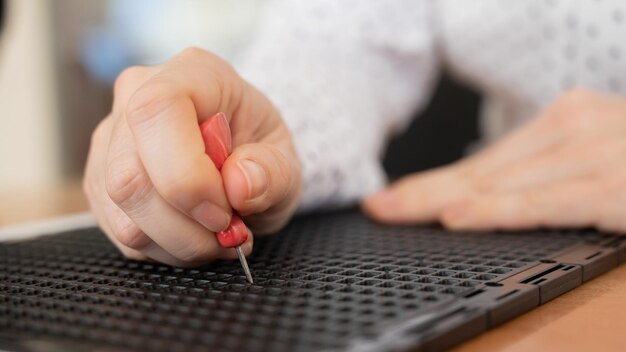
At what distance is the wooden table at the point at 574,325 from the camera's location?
27cm

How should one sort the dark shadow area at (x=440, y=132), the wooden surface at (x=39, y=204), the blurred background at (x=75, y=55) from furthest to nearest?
the blurred background at (x=75, y=55) → the dark shadow area at (x=440, y=132) → the wooden surface at (x=39, y=204)

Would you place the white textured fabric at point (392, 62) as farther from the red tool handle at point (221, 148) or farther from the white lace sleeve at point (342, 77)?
the red tool handle at point (221, 148)

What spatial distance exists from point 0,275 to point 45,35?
2.08 m

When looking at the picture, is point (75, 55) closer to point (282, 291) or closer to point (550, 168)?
point (550, 168)

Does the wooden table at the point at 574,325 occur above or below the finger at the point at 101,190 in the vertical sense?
below

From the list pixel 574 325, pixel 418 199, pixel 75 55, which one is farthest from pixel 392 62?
pixel 75 55

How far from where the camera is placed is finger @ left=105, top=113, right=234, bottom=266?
0.34m

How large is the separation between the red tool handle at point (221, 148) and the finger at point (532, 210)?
7.1 inches

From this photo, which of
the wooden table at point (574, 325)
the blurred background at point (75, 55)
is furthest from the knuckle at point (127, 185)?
the blurred background at point (75, 55)

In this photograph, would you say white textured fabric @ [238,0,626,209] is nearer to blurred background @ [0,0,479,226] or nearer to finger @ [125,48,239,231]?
finger @ [125,48,239,231]

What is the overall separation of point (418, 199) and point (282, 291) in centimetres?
23

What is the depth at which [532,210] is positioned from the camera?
1.52ft

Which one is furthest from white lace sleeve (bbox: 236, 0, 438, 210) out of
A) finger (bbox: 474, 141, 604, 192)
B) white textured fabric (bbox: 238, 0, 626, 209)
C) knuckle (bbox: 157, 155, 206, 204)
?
knuckle (bbox: 157, 155, 206, 204)

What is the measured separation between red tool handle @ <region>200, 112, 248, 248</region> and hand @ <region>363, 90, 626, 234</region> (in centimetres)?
18
